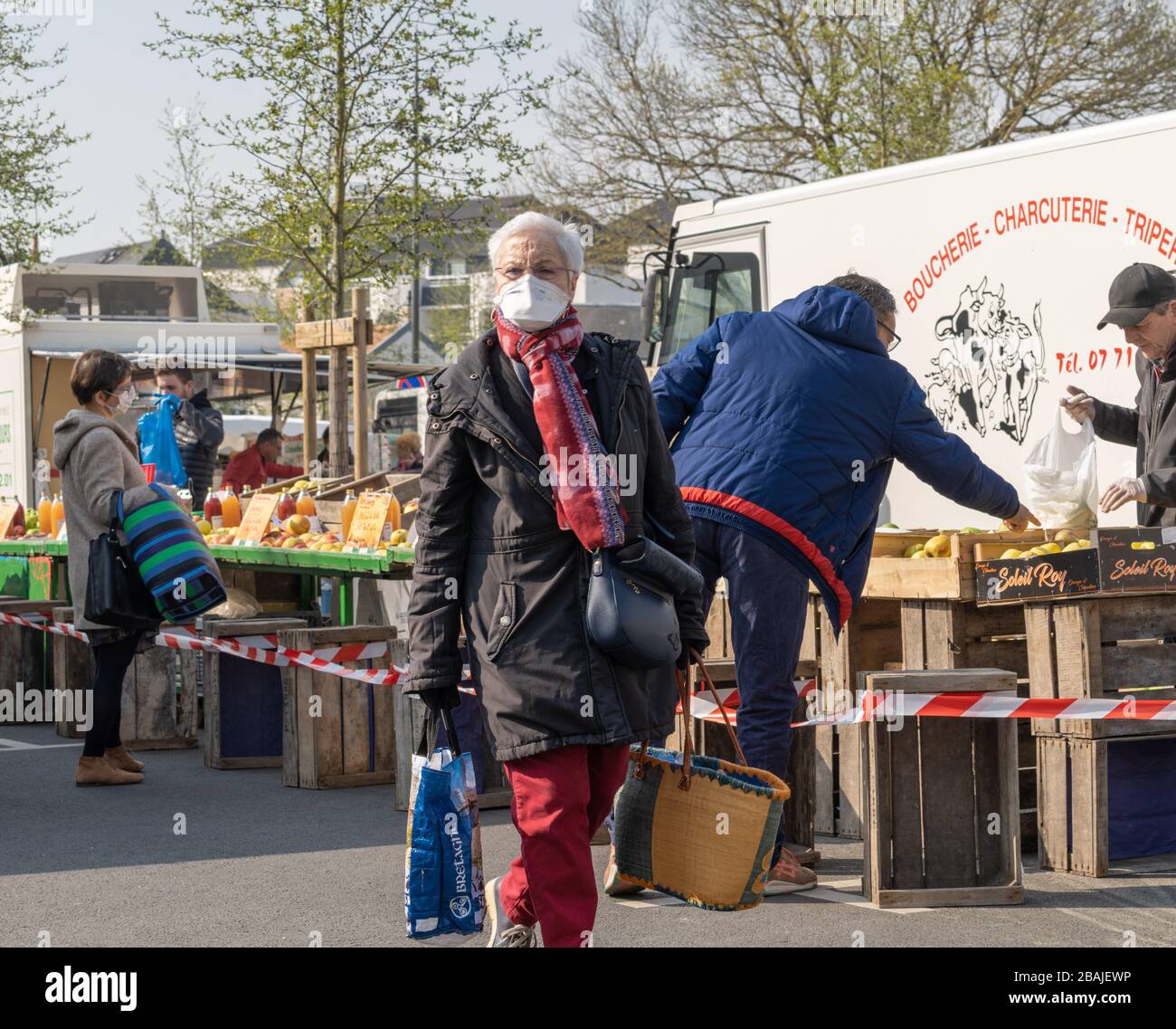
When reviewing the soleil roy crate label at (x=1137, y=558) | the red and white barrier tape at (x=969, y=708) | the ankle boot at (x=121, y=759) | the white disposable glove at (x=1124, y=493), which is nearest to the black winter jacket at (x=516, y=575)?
the red and white barrier tape at (x=969, y=708)

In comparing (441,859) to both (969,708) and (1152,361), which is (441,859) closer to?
(969,708)

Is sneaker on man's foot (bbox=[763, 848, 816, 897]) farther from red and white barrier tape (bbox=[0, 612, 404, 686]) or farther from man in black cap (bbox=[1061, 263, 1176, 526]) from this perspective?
red and white barrier tape (bbox=[0, 612, 404, 686])

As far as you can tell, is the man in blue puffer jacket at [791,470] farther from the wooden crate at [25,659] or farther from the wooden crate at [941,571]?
the wooden crate at [25,659]

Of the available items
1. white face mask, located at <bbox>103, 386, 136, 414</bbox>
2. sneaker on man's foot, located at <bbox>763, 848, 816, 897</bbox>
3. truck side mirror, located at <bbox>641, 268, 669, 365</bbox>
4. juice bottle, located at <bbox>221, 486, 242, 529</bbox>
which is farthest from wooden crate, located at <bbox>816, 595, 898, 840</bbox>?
truck side mirror, located at <bbox>641, 268, 669, 365</bbox>

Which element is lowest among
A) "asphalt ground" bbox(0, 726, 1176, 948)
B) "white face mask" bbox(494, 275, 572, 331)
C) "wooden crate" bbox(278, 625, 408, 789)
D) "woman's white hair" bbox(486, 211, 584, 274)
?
"asphalt ground" bbox(0, 726, 1176, 948)

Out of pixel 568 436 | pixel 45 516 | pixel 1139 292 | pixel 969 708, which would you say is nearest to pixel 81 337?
pixel 45 516

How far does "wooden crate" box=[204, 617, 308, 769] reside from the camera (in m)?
8.87

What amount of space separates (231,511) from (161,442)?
96 centimetres

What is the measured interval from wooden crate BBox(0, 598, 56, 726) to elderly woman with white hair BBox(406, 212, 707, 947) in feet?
25.1

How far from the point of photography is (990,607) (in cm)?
649

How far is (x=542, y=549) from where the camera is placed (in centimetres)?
389

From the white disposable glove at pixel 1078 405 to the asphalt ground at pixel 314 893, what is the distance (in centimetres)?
180

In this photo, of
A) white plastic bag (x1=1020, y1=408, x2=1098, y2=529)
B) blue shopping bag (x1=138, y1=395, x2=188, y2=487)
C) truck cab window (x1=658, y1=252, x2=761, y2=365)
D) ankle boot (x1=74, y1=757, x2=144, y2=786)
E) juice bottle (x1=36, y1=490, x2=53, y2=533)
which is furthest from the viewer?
truck cab window (x1=658, y1=252, x2=761, y2=365)

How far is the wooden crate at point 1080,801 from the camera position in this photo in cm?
589
